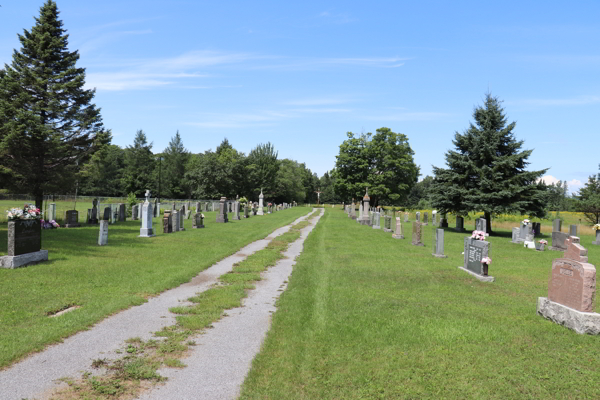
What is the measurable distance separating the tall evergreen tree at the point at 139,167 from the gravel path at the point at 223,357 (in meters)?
69.7

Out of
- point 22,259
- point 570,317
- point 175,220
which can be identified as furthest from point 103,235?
point 570,317

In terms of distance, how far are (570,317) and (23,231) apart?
12.7 metres

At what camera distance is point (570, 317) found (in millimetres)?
6551

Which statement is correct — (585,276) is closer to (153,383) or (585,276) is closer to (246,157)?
(153,383)

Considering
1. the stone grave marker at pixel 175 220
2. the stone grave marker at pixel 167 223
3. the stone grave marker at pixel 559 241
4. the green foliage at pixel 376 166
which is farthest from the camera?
the green foliage at pixel 376 166

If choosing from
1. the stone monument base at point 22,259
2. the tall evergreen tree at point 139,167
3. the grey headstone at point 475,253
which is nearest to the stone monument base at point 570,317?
the grey headstone at point 475,253

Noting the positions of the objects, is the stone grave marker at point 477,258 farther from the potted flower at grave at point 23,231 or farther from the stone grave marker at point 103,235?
the stone grave marker at point 103,235

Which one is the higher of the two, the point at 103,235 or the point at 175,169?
the point at 175,169

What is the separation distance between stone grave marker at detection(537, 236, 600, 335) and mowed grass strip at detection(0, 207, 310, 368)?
7.51m

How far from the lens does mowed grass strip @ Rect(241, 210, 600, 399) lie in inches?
170

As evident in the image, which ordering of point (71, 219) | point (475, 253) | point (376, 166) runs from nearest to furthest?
point (475, 253) < point (71, 219) < point (376, 166)

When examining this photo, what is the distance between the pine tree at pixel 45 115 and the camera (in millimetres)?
23094

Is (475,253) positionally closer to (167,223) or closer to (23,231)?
(23,231)

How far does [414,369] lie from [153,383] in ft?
9.84
